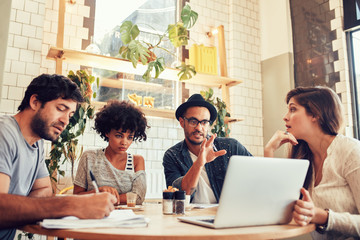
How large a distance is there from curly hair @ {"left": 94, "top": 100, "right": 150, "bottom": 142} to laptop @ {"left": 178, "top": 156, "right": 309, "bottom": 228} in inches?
46.6

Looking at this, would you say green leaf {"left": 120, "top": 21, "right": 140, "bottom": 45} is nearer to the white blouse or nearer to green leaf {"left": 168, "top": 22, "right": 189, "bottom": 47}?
green leaf {"left": 168, "top": 22, "right": 189, "bottom": 47}

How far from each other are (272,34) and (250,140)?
1.65m

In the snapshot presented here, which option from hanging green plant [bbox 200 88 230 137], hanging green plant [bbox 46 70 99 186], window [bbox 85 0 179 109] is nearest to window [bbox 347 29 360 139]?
hanging green plant [bbox 200 88 230 137]

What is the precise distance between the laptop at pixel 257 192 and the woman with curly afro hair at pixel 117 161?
3.32 ft

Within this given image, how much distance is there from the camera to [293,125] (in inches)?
79.7

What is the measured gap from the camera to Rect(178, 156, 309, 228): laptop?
1.09 metres

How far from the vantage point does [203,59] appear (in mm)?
4020

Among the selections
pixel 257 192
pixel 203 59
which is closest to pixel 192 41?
pixel 203 59

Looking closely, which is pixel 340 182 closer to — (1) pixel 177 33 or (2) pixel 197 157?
(2) pixel 197 157

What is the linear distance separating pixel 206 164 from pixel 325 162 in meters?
0.92

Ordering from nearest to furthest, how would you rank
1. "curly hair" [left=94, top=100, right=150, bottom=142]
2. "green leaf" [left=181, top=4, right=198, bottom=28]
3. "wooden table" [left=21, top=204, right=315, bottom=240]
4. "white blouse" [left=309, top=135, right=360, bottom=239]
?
"wooden table" [left=21, top=204, right=315, bottom=240] < "white blouse" [left=309, top=135, right=360, bottom=239] < "curly hair" [left=94, top=100, right=150, bottom=142] < "green leaf" [left=181, top=4, right=198, bottom=28]

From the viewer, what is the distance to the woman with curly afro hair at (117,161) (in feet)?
7.10

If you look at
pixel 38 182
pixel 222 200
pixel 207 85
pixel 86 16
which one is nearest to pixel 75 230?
pixel 222 200

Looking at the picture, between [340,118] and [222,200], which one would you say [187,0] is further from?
[222,200]
